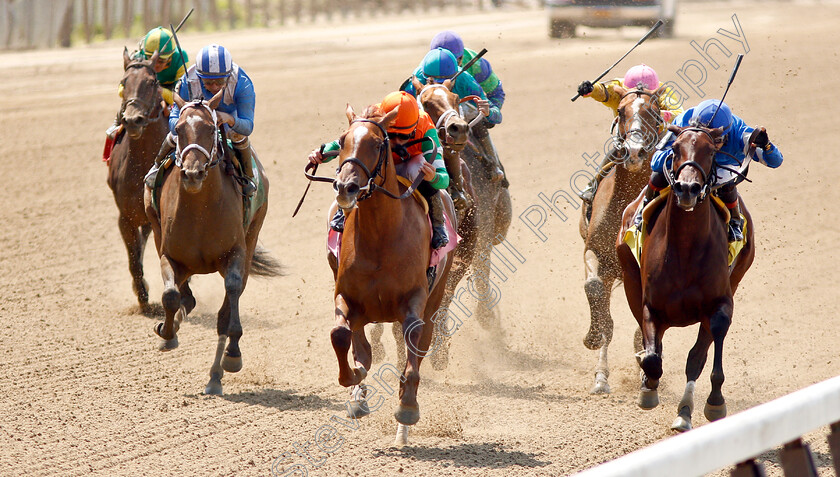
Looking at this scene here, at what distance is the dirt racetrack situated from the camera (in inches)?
253

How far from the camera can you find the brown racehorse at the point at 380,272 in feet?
19.2

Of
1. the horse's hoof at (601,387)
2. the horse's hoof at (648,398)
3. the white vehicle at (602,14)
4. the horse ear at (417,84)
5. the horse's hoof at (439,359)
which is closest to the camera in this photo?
the horse's hoof at (648,398)

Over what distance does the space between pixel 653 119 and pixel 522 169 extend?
7396 millimetres

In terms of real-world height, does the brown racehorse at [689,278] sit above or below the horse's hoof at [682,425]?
above

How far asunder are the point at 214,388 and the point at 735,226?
4.03 meters

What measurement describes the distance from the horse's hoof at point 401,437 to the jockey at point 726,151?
6.89ft

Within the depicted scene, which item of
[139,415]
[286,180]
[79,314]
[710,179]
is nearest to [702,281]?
[710,179]

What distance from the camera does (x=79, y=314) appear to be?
9.53 meters

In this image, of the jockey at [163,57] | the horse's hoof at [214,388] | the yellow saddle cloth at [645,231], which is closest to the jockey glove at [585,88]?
the yellow saddle cloth at [645,231]

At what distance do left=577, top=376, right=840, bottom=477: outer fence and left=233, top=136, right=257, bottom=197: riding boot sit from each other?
5231mm

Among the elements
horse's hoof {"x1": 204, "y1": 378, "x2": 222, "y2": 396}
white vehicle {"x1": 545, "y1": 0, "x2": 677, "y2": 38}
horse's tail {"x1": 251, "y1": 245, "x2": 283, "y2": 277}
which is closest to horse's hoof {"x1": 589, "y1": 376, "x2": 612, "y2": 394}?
horse's hoof {"x1": 204, "y1": 378, "x2": 222, "y2": 396}

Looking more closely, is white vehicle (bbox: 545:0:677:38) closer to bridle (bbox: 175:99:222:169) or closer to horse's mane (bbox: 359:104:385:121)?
bridle (bbox: 175:99:222:169)

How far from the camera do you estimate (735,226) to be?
6.54 metres

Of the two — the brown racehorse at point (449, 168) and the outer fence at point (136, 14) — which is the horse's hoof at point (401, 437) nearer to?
the brown racehorse at point (449, 168)
